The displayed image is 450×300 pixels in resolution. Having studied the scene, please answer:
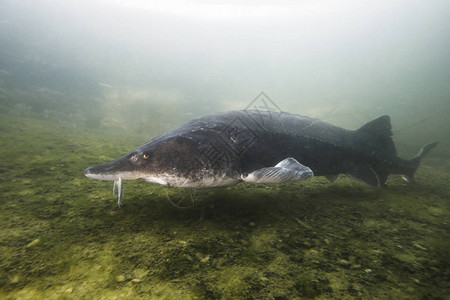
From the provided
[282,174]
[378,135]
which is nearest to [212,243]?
[282,174]

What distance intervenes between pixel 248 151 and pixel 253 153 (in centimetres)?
6

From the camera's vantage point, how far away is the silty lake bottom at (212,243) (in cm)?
109

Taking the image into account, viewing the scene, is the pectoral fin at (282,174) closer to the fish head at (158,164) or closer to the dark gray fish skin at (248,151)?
the dark gray fish skin at (248,151)

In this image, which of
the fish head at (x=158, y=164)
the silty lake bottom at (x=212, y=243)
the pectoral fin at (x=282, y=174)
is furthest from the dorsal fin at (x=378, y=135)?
the fish head at (x=158, y=164)

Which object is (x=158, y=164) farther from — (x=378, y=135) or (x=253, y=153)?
(x=378, y=135)

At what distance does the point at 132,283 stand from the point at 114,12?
7760cm

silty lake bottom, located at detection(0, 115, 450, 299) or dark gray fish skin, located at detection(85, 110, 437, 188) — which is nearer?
silty lake bottom, located at detection(0, 115, 450, 299)

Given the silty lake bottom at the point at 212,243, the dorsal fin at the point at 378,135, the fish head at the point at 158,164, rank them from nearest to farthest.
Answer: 1. the silty lake bottom at the point at 212,243
2. the fish head at the point at 158,164
3. the dorsal fin at the point at 378,135

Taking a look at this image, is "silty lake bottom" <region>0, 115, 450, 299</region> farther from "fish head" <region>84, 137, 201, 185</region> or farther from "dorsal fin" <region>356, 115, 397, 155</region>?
"dorsal fin" <region>356, 115, 397, 155</region>

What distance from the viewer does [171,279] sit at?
1.13 m

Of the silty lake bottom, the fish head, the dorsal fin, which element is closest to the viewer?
the silty lake bottom

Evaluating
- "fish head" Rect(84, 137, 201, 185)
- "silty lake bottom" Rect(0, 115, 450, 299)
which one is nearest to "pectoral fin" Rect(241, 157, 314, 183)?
"silty lake bottom" Rect(0, 115, 450, 299)

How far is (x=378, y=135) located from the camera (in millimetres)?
3211

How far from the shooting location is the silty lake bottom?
42.8 inches
